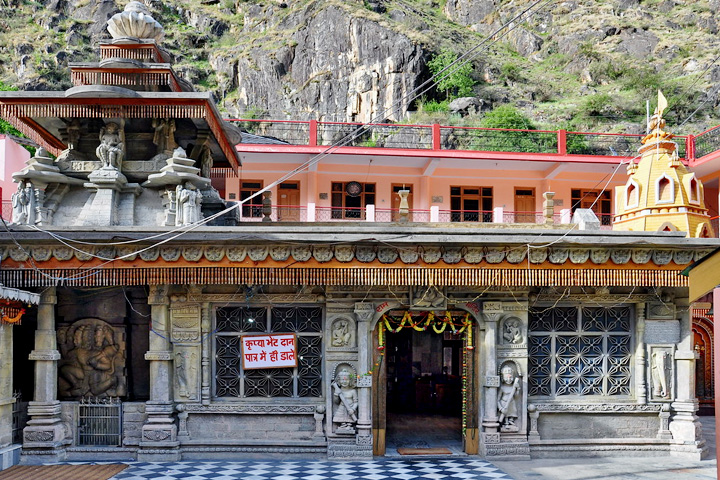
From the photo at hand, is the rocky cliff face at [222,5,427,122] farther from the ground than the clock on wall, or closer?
farther from the ground

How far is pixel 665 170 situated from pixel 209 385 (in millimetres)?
11147

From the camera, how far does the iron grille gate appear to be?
10.1 meters

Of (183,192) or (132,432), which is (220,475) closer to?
(132,432)

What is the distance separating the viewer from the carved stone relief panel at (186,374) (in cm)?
1000

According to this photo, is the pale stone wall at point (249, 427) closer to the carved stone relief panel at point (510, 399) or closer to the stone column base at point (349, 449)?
the stone column base at point (349, 449)

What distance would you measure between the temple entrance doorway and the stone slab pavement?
114 centimetres

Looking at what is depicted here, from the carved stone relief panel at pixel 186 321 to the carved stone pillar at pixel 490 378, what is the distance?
183 inches

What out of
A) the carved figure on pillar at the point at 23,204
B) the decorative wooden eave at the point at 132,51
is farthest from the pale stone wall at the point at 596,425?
the decorative wooden eave at the point at 132,51

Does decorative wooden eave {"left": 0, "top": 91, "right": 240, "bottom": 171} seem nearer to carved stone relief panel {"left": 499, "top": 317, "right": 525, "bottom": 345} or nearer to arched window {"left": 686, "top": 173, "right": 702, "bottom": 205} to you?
carved stone relief panel {"left": 499, "top": 317, "right": 525, "bottom": 345}

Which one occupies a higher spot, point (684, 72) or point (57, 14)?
point (57, 14)

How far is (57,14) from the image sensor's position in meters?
54.9

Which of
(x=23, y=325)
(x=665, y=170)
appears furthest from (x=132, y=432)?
(x=665, y=170)

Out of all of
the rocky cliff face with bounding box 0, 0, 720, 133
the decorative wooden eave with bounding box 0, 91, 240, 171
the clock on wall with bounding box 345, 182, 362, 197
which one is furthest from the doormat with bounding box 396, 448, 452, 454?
the rocky cliff face with bounding box 0, 0, 720, 133

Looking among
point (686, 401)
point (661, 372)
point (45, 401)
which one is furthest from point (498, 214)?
point (45, 401)
